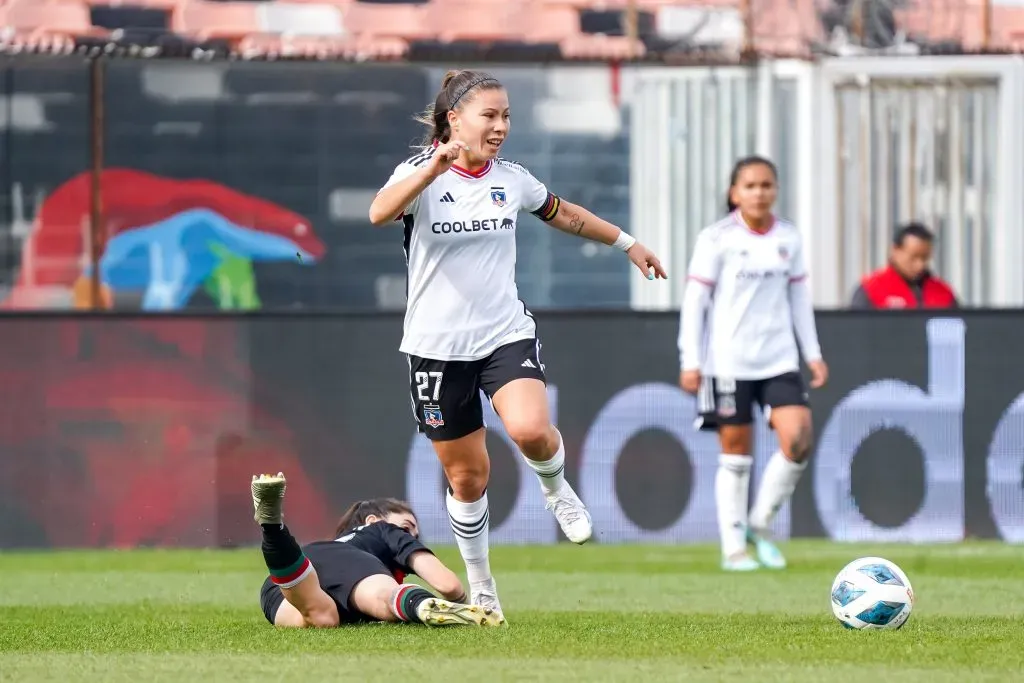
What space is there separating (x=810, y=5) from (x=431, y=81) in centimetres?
296

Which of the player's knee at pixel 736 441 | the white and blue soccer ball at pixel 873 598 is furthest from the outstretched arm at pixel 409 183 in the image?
the player's knee at pixel 736 441

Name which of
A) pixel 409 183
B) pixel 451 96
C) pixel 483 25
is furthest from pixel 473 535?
pixel 483 25

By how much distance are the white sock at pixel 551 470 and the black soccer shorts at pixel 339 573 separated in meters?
0.67

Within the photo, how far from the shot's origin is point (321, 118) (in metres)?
13.8

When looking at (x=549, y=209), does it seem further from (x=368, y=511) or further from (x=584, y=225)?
(x=368, y=511)

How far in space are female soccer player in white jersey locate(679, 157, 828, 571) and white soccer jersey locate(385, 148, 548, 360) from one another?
3.25m

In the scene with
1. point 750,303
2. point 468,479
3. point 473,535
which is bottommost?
point 473,535

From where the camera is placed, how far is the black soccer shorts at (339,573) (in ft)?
22.0

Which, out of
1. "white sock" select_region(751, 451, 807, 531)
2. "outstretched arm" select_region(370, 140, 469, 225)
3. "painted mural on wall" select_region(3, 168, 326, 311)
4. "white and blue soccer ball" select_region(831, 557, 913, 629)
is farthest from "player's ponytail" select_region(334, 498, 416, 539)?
"painted mural on wall" select_region(3, 168, 326, 311)

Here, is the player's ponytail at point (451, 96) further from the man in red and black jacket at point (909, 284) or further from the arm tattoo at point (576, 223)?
the man in red and black jacket at point (909, 284)

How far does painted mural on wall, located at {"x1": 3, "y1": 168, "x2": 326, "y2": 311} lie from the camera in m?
13.1

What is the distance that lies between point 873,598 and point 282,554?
6.69 feet

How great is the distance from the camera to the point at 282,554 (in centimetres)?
634

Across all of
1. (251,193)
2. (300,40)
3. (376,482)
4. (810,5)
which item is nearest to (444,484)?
(376,482)
